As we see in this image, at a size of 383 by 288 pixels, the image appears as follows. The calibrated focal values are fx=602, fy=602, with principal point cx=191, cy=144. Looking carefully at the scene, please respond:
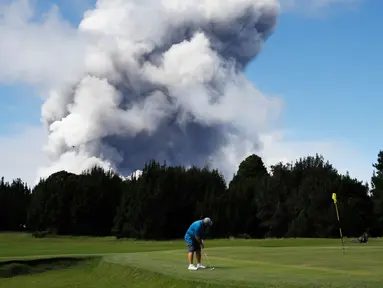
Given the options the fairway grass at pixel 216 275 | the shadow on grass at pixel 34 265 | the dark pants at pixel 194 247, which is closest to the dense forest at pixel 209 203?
the shadow on grass at pixel 34 265

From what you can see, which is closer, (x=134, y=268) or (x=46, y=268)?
(x=134, y=268)

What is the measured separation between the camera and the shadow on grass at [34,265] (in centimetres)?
3209

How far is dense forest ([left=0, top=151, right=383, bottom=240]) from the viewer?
9625cm

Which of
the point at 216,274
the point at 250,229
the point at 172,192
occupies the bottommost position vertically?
the point at 216,274

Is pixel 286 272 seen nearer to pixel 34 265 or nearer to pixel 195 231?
pixel 195 231

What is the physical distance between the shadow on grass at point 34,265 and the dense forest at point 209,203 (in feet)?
204

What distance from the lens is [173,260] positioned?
100ft

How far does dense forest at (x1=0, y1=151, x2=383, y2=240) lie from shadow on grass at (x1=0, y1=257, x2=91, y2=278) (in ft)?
204

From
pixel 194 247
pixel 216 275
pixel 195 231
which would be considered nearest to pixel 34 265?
pixel 194 247

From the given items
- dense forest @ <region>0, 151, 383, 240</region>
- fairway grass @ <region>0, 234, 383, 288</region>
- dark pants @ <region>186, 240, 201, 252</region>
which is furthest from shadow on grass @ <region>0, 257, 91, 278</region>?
dense forest @ <region>0, 151, 383, 240</region>

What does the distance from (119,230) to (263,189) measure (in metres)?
25.8

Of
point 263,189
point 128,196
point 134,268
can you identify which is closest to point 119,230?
point 128,196

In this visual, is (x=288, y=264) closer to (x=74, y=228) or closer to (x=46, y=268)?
(x=46, y=268)

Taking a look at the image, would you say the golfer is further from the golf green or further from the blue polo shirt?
the golf green
